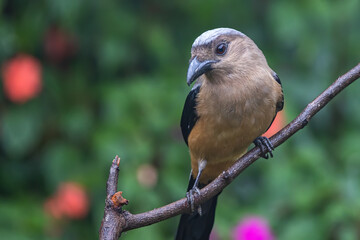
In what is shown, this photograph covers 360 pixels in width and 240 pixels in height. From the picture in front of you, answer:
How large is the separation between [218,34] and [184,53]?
1.57 meters

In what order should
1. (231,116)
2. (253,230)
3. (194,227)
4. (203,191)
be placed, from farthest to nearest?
1. (253,230)
2. (194,227)
3. (231,116)
4. (203,191)

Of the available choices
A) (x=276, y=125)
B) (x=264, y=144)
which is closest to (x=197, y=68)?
(x=264, y=144)

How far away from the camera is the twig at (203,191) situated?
223 centimetres

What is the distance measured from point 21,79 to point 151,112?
91cm

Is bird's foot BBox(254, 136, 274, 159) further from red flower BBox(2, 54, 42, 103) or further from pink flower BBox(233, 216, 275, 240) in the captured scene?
red flower BBox(2, 54, 42, 103)

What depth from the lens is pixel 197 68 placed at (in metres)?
3.04

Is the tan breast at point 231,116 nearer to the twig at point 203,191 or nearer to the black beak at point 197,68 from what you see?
the black beak at point 197,68

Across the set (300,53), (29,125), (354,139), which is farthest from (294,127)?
(29,125)

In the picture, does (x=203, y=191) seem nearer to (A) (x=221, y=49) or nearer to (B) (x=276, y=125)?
(A) (x=221, y=49)

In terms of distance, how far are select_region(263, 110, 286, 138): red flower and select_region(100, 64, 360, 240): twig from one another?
1.02m

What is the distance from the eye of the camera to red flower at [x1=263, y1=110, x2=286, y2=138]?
3.87 metres

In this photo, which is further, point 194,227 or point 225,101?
point 194,227

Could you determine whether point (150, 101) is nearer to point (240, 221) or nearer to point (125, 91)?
point (125, 91)

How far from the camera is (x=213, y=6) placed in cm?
457
